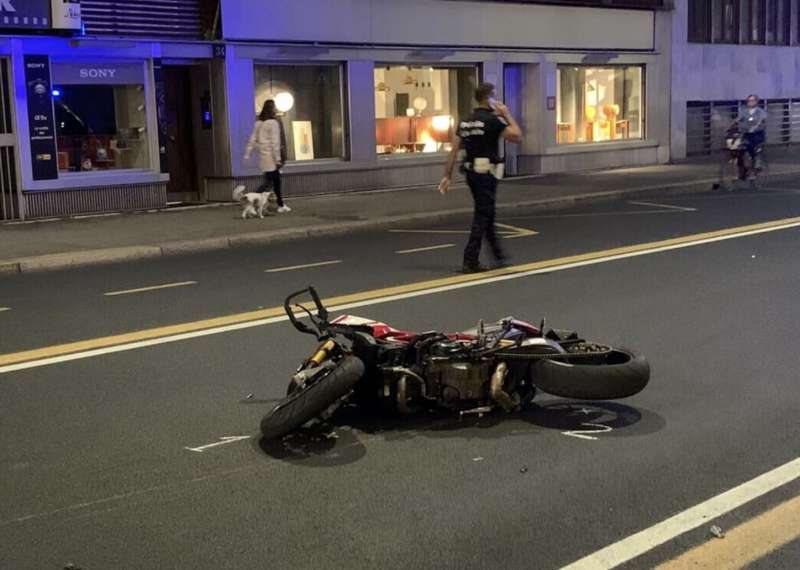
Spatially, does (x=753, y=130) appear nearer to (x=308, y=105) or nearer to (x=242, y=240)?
(x=308, y=105)

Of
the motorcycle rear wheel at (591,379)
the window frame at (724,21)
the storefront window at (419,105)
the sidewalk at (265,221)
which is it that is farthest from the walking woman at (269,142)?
the window frame at (724,21)

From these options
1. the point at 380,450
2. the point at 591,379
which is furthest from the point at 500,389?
the point at 380,450

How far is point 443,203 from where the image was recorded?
17.7 m

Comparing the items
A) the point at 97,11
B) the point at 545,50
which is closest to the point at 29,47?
the point at 97,11

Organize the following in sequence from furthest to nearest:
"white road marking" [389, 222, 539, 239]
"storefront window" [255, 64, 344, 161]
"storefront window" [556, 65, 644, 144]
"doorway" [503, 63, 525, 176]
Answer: "storefront window" [556, 65, 644, 144] < "doorway" [503, 63, 525, 176] < "storefront window" [255, 64, 344, 161] < "white road marking" [389, 222, 539, 239]

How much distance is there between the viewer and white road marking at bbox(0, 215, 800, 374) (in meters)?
7.23

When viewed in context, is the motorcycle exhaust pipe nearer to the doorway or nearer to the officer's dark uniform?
the officer's dark uniform

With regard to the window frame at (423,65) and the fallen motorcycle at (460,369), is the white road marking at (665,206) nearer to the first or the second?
the window frame at (423,65)

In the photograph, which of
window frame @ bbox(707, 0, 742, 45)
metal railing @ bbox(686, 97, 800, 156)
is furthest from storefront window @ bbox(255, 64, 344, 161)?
window frame @ bbox(707, 0, 742, 45)

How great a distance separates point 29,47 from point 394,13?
292 inches

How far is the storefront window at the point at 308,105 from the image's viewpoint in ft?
63.2

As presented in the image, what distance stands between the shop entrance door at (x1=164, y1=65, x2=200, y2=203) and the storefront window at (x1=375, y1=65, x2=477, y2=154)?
150 inches

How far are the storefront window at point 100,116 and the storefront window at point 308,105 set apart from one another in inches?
98.4

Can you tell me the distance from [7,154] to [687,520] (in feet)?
46.2
